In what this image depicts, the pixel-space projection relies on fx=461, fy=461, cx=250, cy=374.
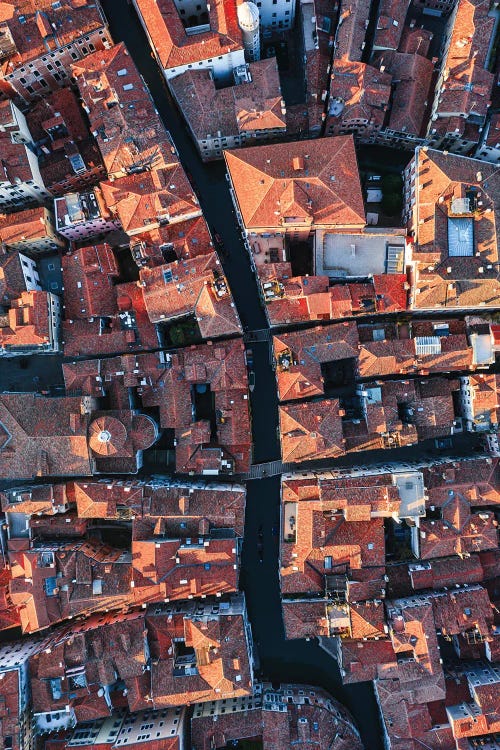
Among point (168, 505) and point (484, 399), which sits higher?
point (484, 399)

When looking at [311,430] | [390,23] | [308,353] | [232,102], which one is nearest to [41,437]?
[311,430]

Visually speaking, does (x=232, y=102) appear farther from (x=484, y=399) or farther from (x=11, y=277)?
(x=484, y=399)

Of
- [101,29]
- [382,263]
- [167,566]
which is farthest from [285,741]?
[101,29]

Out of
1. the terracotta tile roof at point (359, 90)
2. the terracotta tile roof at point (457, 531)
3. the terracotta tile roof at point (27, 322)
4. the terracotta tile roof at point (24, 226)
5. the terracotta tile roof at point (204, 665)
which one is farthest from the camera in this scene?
the terracotta tile roof at point (24, 226)

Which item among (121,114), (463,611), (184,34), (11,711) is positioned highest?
(184,34)

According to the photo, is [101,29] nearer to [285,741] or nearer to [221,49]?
[221,49]

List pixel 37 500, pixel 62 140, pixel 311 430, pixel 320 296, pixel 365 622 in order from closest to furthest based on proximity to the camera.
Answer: pixel 320 296
pixel 311 430
pixel 365 622
pixel 37 500
pixel 62 140

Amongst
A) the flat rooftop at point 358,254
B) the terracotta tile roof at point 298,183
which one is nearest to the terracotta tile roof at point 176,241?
the terracotta tile roof at point 298,183

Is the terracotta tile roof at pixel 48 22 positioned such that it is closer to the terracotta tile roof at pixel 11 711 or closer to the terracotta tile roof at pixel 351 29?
the terracotta tile roof at pixel 351 29
